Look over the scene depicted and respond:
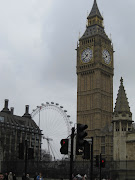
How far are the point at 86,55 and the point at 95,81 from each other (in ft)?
30.8

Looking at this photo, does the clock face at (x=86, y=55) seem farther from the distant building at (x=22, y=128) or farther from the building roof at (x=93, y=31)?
the distant building at (x=22, y=128)

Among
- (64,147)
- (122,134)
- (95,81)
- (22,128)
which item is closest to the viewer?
(64,147)

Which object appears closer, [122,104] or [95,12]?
[122,104]

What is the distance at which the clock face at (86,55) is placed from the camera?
10638 centimetres

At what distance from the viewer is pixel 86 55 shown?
107m

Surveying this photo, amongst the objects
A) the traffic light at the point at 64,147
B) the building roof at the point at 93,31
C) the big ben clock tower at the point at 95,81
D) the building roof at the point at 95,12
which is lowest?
the traffic light at the point at 64,147

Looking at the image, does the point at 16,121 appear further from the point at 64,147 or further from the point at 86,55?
the point at 64,147

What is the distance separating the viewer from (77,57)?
359ft

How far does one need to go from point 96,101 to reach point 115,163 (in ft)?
189

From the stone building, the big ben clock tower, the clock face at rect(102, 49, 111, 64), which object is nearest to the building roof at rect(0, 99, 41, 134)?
the big ben clock tower

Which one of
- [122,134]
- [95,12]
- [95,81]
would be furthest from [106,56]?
[122,134]

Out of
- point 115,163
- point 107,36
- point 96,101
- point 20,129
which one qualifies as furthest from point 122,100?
point 20,129

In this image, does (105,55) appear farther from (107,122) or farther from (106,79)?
(107,122)

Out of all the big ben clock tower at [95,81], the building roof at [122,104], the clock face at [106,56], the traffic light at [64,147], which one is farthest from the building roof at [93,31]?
the traffic light at [64,147]
